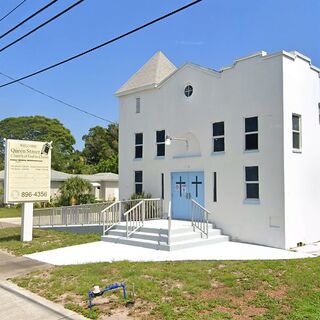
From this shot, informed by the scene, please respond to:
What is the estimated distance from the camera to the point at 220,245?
1254 cm

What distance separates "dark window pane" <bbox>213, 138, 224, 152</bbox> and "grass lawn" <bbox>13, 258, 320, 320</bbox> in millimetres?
5624

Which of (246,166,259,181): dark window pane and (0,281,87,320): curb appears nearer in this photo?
(0,281,87,320): curb

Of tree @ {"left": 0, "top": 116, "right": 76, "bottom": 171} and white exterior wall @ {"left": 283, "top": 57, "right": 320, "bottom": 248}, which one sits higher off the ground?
tree @ {"left": 0, "top": 116, "right": 76, "bottom": 171}

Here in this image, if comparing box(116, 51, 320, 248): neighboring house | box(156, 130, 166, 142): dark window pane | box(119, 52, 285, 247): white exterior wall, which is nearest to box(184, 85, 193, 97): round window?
box(116, 51, 320, 248): neighboring house

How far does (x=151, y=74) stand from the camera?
17.7 metres

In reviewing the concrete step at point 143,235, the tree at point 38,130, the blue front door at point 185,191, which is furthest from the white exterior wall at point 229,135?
the tree at point 38,130

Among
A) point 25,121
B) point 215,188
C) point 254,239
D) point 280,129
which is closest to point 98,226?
point 215,188

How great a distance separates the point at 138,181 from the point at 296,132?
7465 mm

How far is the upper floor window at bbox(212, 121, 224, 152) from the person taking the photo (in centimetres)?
1417

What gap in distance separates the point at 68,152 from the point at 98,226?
46081mm

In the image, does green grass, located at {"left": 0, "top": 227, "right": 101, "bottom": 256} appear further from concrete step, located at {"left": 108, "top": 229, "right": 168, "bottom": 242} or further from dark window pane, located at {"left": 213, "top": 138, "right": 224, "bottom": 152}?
dark window pane, located at {"left": 213, "top": 138, "right": 224, "bottom": 152}

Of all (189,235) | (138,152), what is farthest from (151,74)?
(189,235)

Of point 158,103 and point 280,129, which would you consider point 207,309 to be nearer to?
point 280,129

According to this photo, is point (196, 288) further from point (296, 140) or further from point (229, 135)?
point (296, 140)
